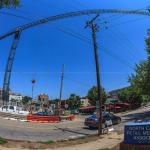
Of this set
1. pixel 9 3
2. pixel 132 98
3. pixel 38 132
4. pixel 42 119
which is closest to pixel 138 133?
pixel 9 3

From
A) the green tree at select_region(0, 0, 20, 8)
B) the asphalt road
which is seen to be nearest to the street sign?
the green tree at select_region(0, 0, 20, 8)

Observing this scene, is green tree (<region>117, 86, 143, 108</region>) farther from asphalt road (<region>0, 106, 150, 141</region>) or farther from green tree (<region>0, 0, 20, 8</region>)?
green tree (<region>0, 0, 20, 8</region>)

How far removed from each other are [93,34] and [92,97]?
77944 millimetres

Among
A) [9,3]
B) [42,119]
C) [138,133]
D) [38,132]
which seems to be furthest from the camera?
[42,119]

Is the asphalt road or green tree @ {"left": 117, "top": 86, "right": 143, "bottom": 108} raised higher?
green tree @ {"left": 117, "top": 86, "right": 143, "bottom": 108}

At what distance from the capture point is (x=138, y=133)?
60.6 feet

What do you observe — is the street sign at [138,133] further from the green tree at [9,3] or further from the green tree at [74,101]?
the green tree at [74,101]

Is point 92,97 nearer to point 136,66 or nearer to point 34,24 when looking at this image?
point 136,66

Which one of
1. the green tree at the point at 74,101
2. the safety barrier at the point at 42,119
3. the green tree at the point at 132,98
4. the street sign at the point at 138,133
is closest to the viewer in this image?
the street sign at the point at 138,133

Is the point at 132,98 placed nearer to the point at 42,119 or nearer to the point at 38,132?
the point at 42,119

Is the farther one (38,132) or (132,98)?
(132,98)

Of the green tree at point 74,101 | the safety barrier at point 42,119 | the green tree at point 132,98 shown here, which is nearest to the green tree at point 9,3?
the safety barrier at point 42,119

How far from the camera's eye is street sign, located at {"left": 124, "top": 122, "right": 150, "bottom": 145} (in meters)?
18.1

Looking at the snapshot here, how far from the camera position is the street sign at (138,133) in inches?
712
